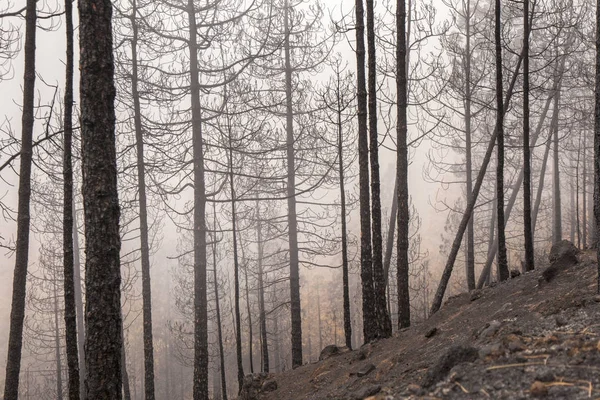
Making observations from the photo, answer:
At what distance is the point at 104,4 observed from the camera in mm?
4332

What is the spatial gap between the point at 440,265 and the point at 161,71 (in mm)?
34540

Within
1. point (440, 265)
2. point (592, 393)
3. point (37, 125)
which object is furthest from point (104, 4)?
point (37, 125)

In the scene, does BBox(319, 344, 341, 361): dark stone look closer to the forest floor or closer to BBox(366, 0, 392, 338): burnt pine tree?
the forest floor

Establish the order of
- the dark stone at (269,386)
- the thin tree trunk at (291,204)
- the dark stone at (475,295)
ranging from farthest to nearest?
the thin tree trunk at (291,204) → the dark stone at (269,386) → the dark stone at (475,295)

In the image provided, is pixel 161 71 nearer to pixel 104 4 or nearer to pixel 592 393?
pixel 104 4

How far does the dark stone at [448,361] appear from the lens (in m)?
3.13

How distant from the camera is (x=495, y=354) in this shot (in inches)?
126

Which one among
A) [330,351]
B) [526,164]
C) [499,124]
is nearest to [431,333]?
[330,351]

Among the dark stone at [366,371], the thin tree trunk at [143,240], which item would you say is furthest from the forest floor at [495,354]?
the thin tree trunk at [143,240]

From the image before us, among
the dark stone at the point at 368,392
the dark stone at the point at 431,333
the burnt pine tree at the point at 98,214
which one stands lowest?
the dark stone at the point at 368,392

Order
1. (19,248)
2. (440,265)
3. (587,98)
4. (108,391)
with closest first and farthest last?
(108,391) < (19,248) < (587,98) < (440,265)

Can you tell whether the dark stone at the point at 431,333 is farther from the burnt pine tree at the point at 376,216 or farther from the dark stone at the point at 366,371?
the burnt pine tree at the point at 376,216

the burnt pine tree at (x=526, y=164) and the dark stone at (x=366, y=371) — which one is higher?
→ the burnt pine tree at (x=526, y=164)

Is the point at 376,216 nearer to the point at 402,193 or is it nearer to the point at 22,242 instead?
the point at 402,193
